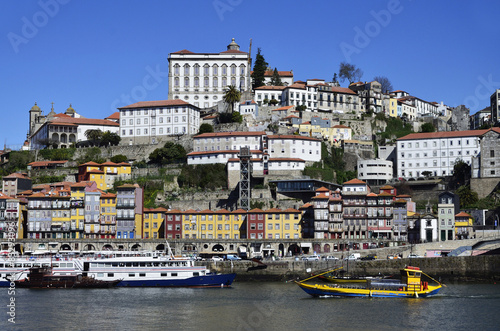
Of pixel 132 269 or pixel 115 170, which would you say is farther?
pixel 115 170

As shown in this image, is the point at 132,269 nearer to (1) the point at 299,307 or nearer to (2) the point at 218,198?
(1) the point at 299,307

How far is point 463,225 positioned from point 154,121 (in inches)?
1960

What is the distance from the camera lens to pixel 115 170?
4040 inches

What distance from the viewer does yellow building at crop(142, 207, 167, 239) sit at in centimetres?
9056

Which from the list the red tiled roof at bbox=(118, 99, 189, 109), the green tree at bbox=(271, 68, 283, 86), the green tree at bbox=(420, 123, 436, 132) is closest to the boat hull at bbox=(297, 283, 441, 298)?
the red tiled roof at bbox=(118, 99, 189, 109)

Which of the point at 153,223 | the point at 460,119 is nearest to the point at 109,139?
the point at 153,223

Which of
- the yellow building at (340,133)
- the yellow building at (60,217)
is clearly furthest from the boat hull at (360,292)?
the yellow building at (340,133)

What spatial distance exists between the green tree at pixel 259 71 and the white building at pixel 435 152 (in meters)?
33.7

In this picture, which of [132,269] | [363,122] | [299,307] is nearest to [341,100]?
[363,122]

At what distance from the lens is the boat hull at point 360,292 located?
58.9 m

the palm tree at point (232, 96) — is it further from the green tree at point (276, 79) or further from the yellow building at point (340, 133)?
the yellow building at point (340, 133)

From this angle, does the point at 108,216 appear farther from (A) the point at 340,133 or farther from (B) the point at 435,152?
(B) the point at 435,152

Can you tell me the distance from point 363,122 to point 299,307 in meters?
71.7

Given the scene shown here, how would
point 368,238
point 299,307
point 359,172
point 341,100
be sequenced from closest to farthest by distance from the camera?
point 299,307 → point 368,238 → point 359,172 → point 341,100
